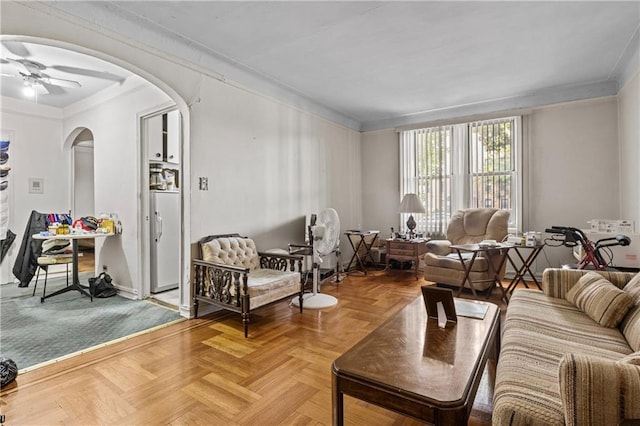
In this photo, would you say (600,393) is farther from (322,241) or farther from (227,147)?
(227,147)

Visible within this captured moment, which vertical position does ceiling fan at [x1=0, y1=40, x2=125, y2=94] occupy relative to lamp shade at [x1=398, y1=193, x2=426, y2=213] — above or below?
above

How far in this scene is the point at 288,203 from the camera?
4.57 metres

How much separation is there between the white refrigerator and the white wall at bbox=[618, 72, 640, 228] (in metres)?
5.32

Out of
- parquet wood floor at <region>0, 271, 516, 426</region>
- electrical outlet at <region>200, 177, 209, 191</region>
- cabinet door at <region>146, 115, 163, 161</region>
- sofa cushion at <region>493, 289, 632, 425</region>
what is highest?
cabinet door at <region>146, 115, 163, 161</region>

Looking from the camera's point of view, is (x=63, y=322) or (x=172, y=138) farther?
(x=172, y=138)

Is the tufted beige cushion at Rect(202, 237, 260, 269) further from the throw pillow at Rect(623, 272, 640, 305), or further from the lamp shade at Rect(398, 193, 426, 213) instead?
the throw pillow at Rect(623, 272, 640, 305)

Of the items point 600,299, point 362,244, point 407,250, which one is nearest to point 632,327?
point 600,299

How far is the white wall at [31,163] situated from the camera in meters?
4.76

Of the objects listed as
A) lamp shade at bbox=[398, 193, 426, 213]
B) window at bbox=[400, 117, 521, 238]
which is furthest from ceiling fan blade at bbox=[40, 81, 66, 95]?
window at bbox=[400, 117, 521, 238]

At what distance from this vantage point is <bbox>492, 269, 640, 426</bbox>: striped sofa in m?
1.01

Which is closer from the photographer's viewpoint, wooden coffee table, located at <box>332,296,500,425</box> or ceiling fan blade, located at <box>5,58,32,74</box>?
wooden coffee table, located at <box>332,296,500,425</box>

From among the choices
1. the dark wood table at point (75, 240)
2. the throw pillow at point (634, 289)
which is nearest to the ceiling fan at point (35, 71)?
the dark wood table at point (75, 240)

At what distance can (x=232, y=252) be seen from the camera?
3398 mm

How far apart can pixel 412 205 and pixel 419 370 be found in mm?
3961
